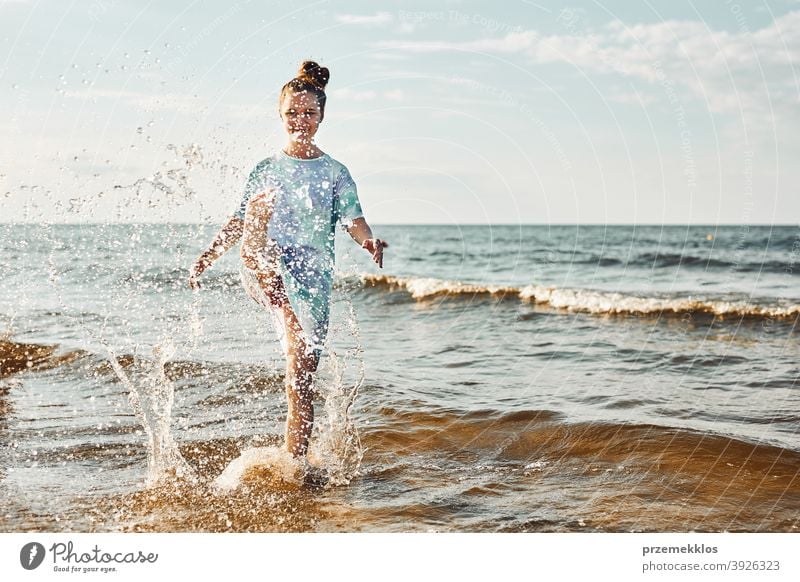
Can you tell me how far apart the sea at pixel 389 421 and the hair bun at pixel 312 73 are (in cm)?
129

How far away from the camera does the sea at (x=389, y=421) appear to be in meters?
3.27

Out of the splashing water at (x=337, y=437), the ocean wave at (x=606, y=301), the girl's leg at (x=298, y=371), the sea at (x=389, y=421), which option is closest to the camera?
the sea at (x=389, y=421)

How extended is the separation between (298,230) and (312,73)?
0.76 meters

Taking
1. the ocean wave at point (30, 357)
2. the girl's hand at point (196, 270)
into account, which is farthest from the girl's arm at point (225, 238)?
the ocean wave at point (30, 357)

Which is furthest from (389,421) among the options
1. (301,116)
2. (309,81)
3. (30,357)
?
(30,357)

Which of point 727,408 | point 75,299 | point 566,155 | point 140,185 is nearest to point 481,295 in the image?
point 566,155

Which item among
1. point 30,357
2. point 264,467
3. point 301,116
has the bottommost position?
point 30,357

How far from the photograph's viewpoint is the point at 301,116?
11.1 ft

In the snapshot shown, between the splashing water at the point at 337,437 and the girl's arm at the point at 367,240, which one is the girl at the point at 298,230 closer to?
the girl's arm at the point at 367,240

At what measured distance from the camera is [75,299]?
876 cm

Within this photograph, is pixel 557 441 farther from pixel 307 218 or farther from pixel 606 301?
pixel 606 301

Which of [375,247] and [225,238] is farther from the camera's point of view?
[225,238]
